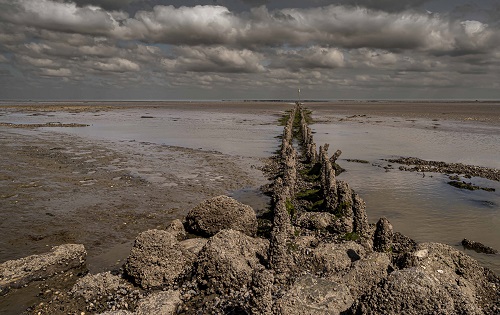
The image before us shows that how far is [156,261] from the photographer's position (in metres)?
10.2

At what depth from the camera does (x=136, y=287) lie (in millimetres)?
9953

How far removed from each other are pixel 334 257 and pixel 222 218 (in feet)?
15.0

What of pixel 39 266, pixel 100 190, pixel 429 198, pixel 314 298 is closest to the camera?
pixel 314 298

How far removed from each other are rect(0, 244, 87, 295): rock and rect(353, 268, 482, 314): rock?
8.40 meters

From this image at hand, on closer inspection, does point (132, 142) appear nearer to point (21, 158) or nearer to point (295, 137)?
point (21, 158)

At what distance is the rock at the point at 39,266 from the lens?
9695mm

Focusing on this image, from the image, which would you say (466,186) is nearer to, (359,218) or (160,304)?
(359,218)

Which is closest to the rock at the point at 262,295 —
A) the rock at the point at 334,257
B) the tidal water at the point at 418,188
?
the rock at the point at 334,257

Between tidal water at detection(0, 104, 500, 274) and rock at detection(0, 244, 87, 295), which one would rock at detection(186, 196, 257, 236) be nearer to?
rock at detection(0, 244, 87, 295)

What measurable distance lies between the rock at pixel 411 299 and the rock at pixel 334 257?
3265mm

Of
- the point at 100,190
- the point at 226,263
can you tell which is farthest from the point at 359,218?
the point at 100,190

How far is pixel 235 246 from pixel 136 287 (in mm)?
2972

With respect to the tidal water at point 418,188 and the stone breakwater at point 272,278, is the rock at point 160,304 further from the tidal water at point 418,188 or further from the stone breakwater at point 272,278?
the tidal water at point 418,188

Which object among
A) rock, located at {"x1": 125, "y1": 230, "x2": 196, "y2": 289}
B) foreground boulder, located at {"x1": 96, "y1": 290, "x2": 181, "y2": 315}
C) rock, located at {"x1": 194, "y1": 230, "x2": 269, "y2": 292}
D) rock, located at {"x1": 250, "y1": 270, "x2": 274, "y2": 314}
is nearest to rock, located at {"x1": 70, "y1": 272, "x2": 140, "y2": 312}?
rock, located at {"x1": 125, "y1": 230, "x2": 196, "y2": 289}
